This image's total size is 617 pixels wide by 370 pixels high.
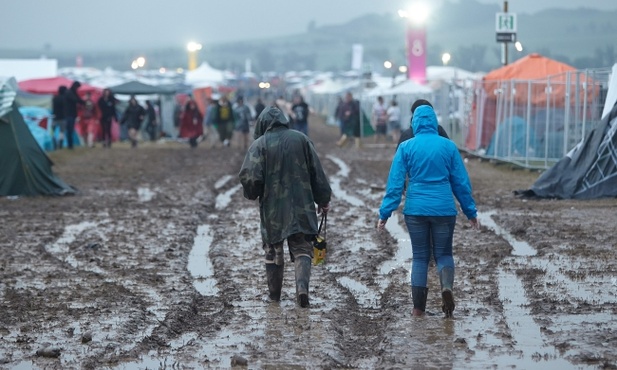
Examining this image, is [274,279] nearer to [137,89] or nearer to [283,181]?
[283,181]

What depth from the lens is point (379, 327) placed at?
852 centimetres

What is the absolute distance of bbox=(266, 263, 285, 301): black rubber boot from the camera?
967cm

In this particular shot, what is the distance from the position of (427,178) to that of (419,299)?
874 millimetres

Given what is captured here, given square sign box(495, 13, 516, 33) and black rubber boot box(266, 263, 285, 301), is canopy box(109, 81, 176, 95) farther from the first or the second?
black rubber boot box(266, 263, 285, 301)

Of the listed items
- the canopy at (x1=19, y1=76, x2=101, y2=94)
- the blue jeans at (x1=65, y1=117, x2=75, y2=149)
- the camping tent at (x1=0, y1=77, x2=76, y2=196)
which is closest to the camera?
the camping tent at (x1=0, y1=77, x2=76, y2=196)

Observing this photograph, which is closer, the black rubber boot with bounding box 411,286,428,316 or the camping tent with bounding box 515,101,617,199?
the black rubber boot with bounding box 411,286,428,316

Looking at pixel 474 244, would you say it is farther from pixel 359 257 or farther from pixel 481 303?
pixel 481 303

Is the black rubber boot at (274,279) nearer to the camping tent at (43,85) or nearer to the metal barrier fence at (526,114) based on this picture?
the metal barrier fence at (526,114)

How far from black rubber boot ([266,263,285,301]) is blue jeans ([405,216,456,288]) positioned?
48.9 inches

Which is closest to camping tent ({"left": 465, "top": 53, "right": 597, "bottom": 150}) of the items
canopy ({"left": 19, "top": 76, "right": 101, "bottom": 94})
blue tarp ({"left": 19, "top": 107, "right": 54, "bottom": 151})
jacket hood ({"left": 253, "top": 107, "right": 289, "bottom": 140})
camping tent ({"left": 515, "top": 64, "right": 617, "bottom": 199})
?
camping tent ({"left": 515, "top": 64, "right": 617, "bottom": 199})

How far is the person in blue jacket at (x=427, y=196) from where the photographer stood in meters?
8.79

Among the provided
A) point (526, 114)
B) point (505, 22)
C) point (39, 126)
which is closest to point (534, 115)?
point (526, 114)

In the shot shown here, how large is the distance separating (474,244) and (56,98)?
21779 millimetres

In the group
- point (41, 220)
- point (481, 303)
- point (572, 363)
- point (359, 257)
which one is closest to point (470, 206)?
point (481, 303)
